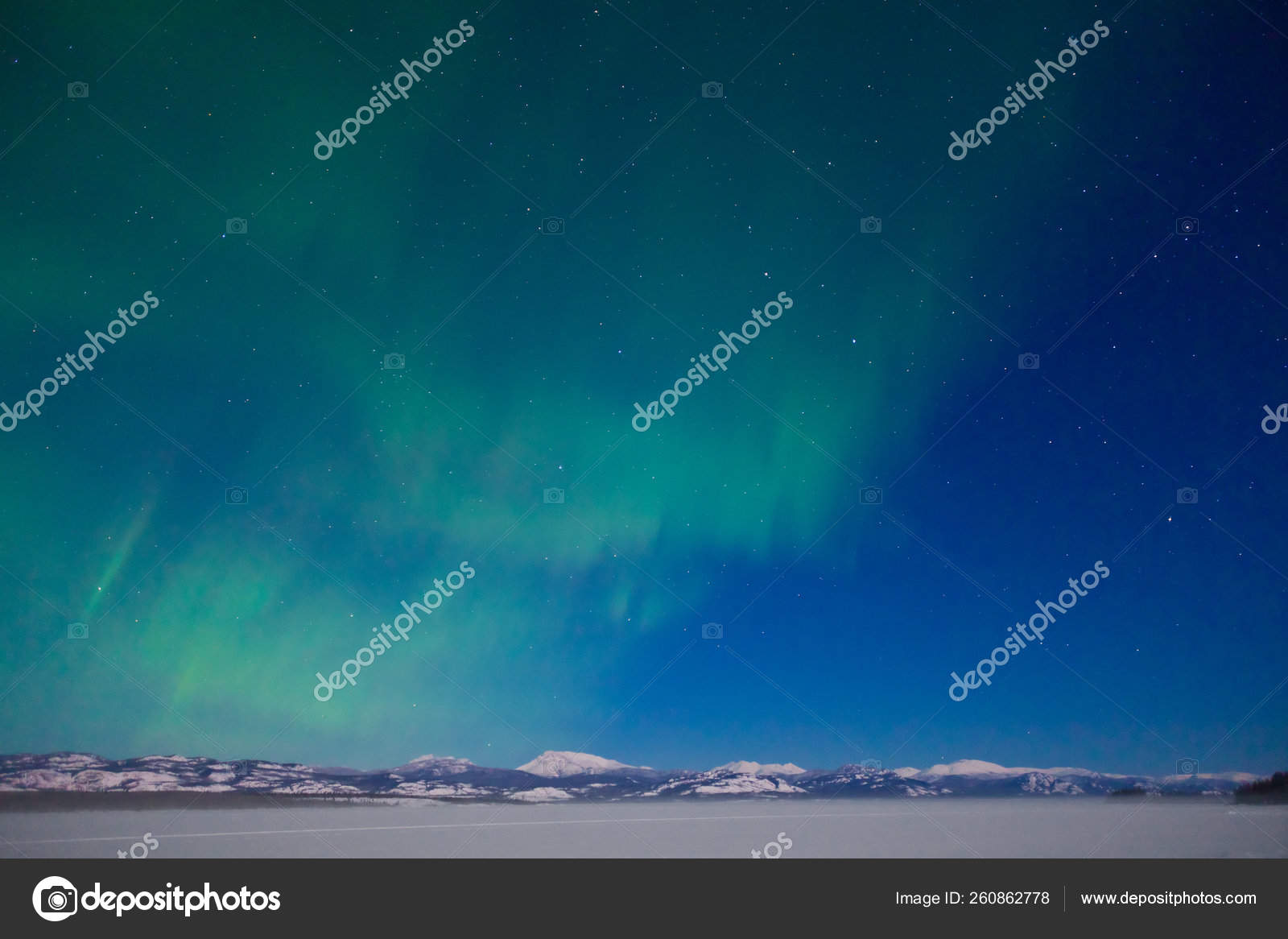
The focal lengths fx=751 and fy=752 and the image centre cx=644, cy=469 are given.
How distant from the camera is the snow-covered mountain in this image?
7449 mm

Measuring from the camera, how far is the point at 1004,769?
7.70m

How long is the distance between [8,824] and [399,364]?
18.8 ft

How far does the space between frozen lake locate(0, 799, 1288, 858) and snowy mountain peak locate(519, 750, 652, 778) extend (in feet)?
1.10

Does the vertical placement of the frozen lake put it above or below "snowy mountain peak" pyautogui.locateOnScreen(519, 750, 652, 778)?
below

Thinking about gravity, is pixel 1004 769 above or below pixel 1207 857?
above

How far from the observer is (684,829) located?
290 inches
